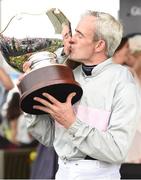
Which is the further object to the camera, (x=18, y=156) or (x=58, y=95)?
(x=18, y=156)

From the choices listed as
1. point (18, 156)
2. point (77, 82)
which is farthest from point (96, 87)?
point (18, 156)

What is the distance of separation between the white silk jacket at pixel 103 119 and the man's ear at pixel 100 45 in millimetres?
66

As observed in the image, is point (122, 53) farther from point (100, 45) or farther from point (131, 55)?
point (100, 45)

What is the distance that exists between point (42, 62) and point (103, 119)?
0.36m

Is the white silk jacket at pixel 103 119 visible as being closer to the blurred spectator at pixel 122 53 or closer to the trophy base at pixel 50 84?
the trophy base at pixel 50 84

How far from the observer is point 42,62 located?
261 cm

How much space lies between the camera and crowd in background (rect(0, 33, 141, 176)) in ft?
12.9

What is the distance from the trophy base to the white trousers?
30 centimetres

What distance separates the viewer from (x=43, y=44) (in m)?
2.66

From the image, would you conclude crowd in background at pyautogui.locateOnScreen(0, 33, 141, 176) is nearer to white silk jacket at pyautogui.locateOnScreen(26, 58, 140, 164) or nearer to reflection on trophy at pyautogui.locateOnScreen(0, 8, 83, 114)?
white silk jacket at pyautogui.locateOnScreen(26, 58, 140, 164)

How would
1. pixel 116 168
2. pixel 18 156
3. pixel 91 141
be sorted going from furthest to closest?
pixel 18 156, pixel 116 168, pixel 91 141

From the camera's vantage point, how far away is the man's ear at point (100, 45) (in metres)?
2.69

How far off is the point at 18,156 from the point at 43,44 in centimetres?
332

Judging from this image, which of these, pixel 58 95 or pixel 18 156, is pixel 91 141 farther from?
pixel 18 156
